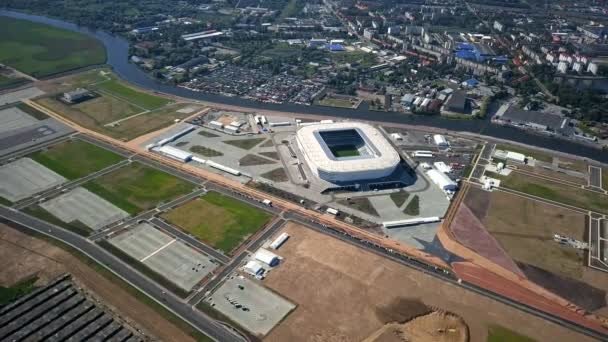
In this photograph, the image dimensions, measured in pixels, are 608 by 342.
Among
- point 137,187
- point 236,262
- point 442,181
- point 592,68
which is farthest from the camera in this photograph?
point 592,68

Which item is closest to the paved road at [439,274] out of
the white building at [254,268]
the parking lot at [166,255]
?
the white building at [254,268]

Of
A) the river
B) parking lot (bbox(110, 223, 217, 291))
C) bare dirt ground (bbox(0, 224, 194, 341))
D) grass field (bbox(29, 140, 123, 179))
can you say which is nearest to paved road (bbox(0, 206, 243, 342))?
bare dirt ground (bbox(0, 224, 194, 341))

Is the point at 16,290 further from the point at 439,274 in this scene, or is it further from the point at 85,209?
the point at 439,274

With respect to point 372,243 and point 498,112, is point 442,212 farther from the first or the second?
point 498,112

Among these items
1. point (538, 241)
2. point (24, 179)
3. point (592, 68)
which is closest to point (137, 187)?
point (24, 179)

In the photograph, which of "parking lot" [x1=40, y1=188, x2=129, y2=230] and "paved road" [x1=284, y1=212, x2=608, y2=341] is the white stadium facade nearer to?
"paved road" [x1=284, y1=212, x2=608, y2=341]

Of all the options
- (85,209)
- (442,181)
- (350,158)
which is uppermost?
(350,158)
